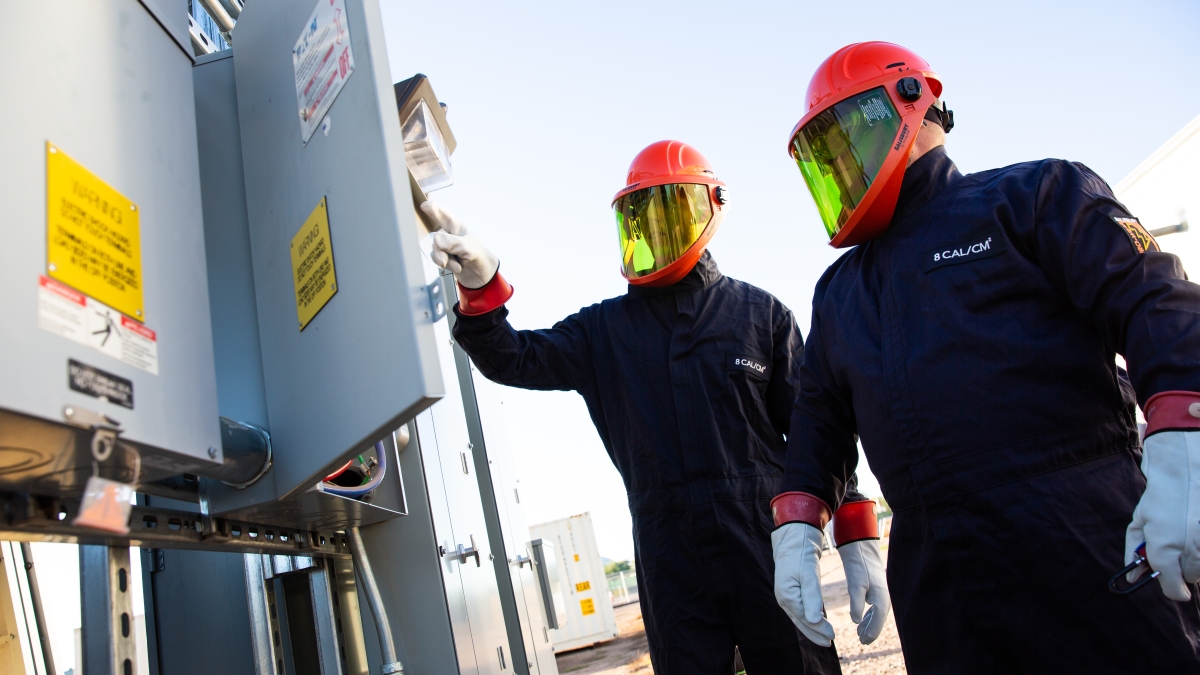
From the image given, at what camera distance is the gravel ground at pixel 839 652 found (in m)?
5.88

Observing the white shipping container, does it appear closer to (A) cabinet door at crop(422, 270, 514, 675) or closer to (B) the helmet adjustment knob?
(A) cabinet door at crop(422, 270, 514, 675)

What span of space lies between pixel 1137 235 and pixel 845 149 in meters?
0.72

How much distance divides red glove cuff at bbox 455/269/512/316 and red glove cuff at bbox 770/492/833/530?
3.08ft

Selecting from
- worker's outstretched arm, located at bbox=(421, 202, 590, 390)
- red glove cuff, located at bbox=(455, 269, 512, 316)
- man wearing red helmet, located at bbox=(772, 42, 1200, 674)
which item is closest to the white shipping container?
worker's outstretched arm, located at bbox=(421, 202, 590, 390)

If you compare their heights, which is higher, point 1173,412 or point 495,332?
point 495,332

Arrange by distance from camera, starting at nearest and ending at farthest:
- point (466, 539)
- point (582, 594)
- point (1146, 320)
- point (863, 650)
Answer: point (1146, 320), point (466, 539), point (863, 650), point (582, 594)

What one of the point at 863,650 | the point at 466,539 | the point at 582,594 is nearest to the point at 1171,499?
the point at 466,539

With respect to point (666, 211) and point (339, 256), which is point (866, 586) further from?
point (339, 256)

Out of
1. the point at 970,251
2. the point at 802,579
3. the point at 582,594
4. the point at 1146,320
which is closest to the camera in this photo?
the point at 1146,320

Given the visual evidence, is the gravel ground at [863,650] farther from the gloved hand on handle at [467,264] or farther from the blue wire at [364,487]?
the blue wire at [364,487]

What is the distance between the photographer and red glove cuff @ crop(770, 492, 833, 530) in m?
2.03

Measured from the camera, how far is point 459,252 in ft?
6.59

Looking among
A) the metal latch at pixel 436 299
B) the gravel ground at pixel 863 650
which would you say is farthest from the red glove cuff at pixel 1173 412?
the gravel ground at pixel 863 650

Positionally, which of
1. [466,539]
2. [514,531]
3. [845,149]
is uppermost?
[845,149]
